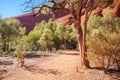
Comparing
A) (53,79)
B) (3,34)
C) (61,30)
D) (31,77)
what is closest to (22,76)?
(31,77)

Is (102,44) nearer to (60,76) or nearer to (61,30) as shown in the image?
(60,76)

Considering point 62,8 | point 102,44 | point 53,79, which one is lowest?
point 53,79

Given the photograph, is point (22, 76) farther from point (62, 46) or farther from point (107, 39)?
point (62, 46)

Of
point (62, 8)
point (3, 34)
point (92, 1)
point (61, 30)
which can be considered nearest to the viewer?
point (92, 1)

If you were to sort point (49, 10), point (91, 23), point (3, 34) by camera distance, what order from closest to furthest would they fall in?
point (49, 10) < point (3, 34) < point (91, 23)

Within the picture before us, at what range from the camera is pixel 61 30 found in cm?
5169

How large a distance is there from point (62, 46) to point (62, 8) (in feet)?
116

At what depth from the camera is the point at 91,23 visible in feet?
144

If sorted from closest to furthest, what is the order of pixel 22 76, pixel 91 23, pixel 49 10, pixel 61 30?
pixel 22 76, pixel 49 10, pixel 91 23, pixel 61 30

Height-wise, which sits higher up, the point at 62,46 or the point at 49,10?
the point at 49,10

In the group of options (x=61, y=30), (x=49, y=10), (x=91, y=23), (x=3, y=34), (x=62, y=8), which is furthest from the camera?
(x=61, y=30)

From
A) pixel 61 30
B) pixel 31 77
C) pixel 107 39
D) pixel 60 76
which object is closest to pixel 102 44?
pixel 107 39

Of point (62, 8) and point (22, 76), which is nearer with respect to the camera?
point (22, 76)

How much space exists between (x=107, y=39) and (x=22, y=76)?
18.2 ft
